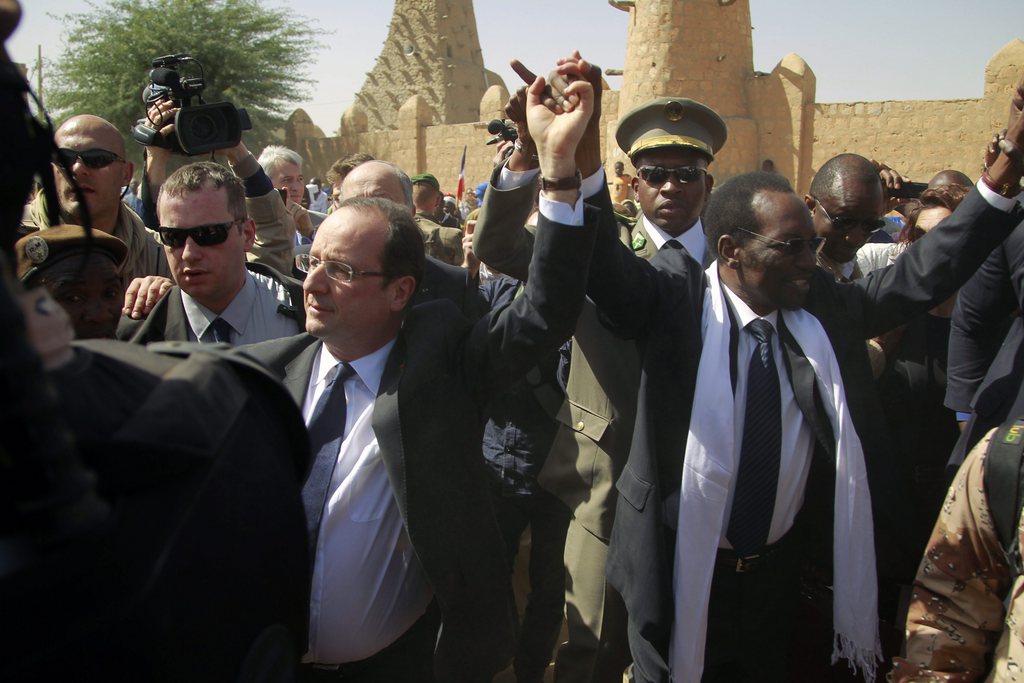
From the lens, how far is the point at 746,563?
7.94ft

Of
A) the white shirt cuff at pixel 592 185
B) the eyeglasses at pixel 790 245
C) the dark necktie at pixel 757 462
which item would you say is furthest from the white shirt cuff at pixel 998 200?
the white shirt cuff at pixel 592 185

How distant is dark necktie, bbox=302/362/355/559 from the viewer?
1.95m

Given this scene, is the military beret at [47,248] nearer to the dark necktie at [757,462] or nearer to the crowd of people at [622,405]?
the crowd of people at [622,405]

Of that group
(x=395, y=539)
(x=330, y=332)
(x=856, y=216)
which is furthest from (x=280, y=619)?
(x=856, y=216)

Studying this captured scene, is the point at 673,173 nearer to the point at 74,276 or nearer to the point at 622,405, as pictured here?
the point at 622,405

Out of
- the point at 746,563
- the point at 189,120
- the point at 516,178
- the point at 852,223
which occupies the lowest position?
the point at 746,563

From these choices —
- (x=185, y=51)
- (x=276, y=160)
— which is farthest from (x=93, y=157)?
(x=185, y=51)

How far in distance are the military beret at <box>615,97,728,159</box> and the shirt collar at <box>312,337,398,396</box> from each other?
177cm

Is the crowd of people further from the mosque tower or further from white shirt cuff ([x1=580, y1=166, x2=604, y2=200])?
the mosque tower

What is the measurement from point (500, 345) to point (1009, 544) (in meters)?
1.35

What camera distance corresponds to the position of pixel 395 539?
202cm

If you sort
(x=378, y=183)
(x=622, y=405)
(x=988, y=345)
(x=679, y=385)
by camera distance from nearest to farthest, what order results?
(x=679, y=385)
(x=622, y=405)
(x=988, y=345)
(x=378, y=183)

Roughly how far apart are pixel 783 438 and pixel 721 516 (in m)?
0.32


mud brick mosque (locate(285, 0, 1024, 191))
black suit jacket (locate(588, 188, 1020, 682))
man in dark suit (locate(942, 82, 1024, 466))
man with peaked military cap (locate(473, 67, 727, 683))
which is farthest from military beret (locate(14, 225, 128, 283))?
mud brick mosque (locate(285, 0, 1024, 191))
